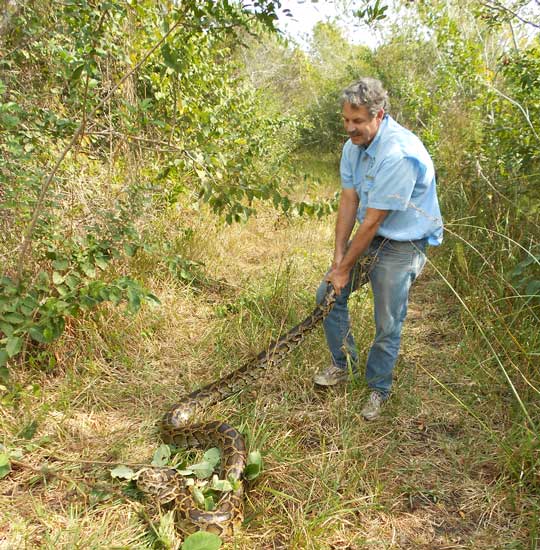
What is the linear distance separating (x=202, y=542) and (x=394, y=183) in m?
2.55

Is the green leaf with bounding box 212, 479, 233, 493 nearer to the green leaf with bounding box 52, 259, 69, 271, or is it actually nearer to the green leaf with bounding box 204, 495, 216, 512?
the green leaf with bounding box 204, 495, 216, 512

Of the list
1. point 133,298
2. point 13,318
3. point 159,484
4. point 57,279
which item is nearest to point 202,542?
point 159,484

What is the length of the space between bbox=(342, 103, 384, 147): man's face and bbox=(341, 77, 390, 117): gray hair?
31mm

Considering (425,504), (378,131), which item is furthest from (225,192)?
(425,504)

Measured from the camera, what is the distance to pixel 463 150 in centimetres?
676

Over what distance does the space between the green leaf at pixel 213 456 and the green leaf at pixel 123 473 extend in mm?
507

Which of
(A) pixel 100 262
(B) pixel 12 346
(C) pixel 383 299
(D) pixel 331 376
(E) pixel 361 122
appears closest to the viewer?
(B) pixel 12 346

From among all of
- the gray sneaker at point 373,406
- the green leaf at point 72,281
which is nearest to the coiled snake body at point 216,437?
the gray sneaker at point 373,406

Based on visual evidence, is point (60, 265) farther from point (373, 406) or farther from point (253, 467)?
point (373, 406)

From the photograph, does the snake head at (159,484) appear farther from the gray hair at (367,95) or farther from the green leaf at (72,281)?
the gray hair at (367,95)

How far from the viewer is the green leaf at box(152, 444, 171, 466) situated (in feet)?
10.5

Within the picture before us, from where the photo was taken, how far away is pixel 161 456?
3240mm

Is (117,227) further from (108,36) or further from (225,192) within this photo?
(108,36)

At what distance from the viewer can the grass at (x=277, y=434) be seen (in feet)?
9.21
